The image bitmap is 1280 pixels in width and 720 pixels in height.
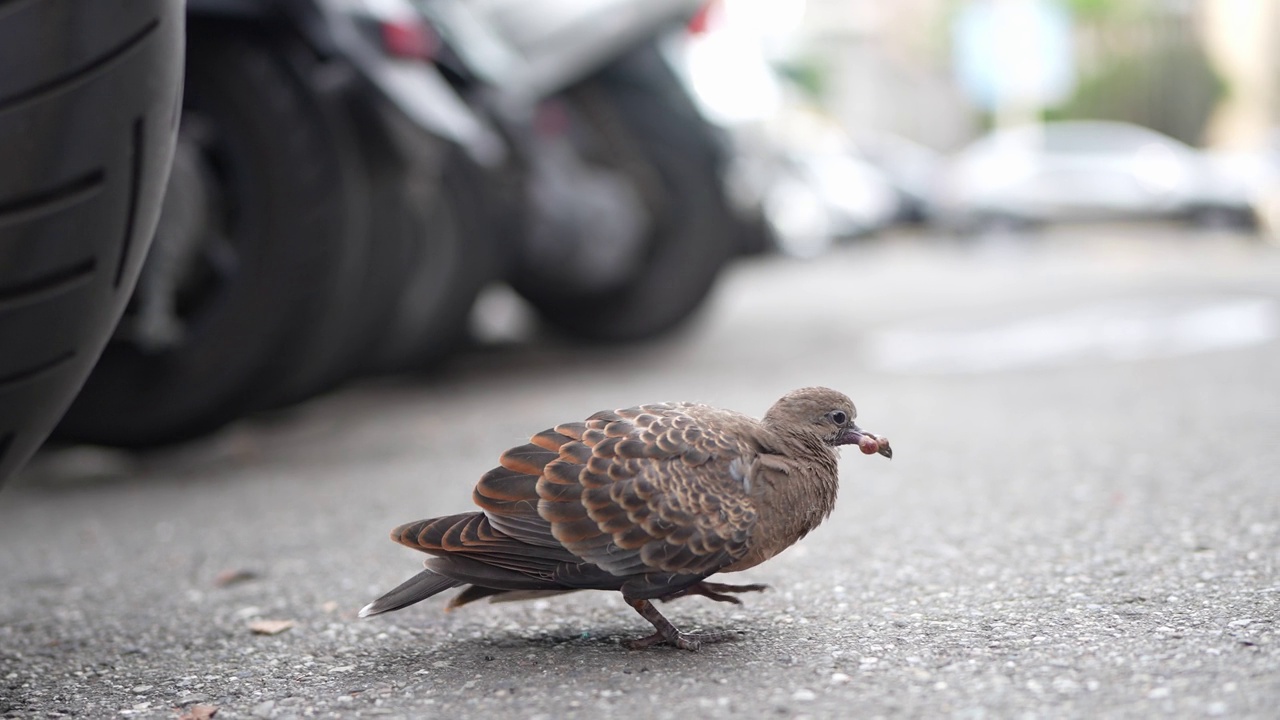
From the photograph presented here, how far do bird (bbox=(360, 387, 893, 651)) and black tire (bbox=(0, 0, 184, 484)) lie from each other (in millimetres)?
678

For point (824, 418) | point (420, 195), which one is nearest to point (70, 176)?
point (824, 418)

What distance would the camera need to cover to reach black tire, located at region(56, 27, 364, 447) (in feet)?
14.2

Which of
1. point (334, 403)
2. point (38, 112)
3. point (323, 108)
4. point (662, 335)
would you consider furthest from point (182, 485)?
point (662, 335)

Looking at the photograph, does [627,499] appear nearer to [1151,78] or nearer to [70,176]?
[70,176]

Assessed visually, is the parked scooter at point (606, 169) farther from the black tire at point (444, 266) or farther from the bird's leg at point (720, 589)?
the bird's leg at point (720, 589)

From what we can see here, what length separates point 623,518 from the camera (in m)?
2.52

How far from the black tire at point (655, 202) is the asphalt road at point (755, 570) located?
14.2 inches

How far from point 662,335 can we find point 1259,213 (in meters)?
15.9

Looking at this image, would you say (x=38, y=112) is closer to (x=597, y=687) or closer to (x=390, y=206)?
(x=597, y=687)

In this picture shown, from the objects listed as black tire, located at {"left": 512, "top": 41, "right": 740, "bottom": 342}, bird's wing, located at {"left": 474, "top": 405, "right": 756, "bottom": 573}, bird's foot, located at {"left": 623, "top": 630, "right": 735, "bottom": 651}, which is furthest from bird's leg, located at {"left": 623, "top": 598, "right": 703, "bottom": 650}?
black tire, located at {"left": 512, "top": 41, "right": 740, "bottom": 342}

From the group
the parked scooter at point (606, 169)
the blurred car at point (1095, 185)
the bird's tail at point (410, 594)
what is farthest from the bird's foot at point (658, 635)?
the blurred car at point (1095, 185)

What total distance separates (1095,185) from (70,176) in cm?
2065

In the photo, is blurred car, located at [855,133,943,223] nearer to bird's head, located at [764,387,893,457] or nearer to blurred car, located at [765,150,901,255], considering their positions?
blurred car, located at [765,150,901,255]

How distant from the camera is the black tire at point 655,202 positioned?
6.69 meters
